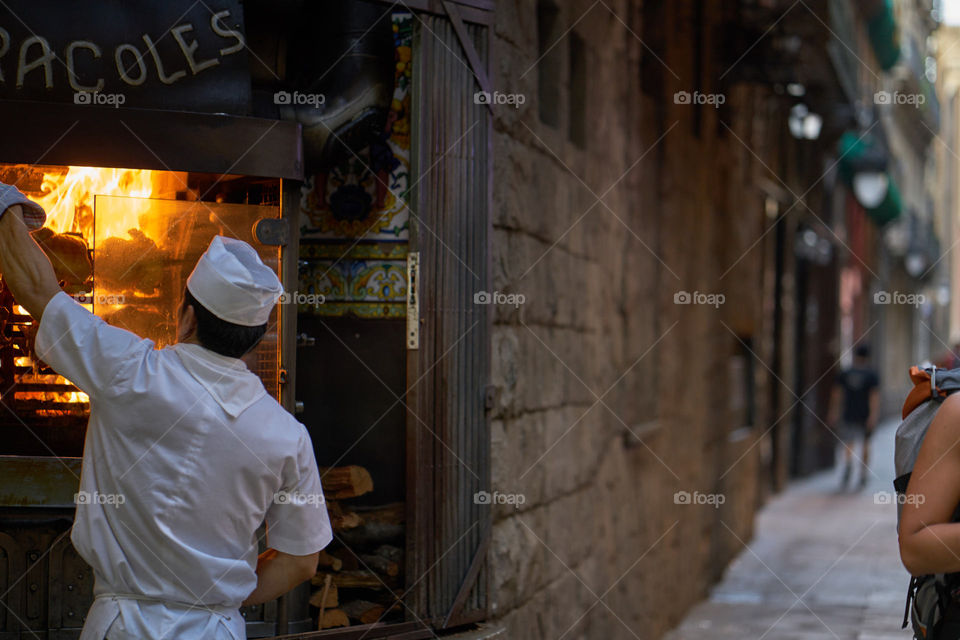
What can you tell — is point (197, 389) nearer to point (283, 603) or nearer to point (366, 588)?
point (283, 603)

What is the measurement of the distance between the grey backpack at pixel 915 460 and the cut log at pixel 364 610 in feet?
7.60

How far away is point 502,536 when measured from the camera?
5.50m

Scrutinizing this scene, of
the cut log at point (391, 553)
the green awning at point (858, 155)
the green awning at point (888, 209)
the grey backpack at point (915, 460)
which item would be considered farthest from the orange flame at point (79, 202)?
the green awning at point (888, 209)

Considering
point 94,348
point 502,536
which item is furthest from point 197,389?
point 502,536

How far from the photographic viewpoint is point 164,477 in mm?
2787

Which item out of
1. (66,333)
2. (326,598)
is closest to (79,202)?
(66,333)

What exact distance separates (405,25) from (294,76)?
0.48m

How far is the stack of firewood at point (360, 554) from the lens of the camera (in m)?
4.93

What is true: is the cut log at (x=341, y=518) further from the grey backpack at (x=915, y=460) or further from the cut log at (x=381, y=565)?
the grey backpack at (x=915, y=460)

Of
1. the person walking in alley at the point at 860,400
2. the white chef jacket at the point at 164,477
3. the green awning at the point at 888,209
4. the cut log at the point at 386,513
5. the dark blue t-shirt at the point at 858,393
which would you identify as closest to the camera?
the white chef jacket at the point at 164,477

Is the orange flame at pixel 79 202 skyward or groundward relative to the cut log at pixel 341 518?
skyward

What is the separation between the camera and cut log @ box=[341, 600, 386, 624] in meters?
4.88

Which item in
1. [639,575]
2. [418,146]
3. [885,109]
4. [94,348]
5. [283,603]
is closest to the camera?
[94,348]

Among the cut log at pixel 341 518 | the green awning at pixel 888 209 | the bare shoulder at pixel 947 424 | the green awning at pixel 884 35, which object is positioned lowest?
the cut log at pixel 341 518
